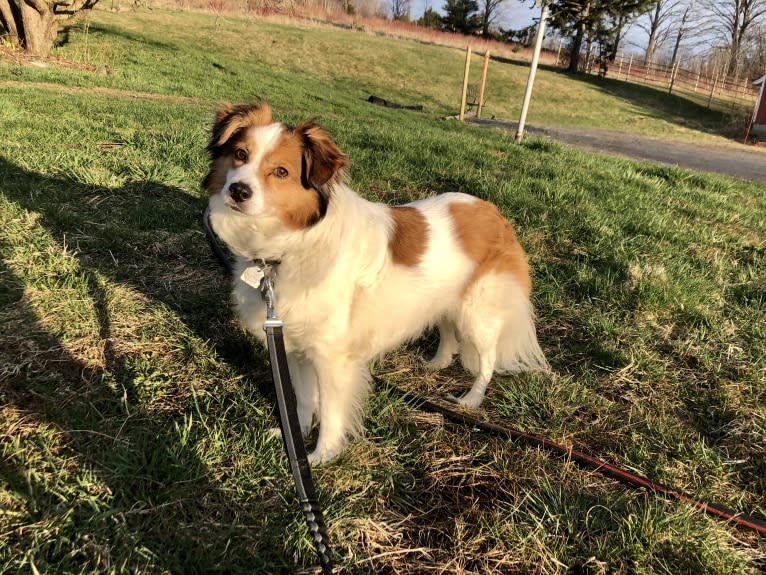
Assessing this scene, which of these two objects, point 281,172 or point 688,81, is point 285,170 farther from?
point 688,81

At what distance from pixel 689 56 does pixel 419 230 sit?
70297mm

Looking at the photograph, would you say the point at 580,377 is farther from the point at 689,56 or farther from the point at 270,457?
the point at 689,56

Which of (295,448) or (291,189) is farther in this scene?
(291,189)

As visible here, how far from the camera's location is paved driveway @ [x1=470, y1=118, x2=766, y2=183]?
1538 cm

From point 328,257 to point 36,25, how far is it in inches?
715

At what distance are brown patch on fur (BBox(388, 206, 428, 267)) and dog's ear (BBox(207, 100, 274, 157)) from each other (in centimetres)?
88

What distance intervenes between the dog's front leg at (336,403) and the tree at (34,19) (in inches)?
711

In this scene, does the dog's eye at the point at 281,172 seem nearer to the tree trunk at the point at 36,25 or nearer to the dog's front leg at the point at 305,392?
the dog's front leg at the point at 305,392

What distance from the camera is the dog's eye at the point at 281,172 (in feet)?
7.75

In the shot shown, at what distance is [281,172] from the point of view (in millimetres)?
2369

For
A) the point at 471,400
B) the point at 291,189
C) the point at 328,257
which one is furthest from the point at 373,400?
the point at 291,189

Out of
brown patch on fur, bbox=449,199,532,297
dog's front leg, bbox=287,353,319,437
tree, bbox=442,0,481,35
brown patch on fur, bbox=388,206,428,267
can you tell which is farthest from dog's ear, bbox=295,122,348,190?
tree, bbox=442,0,481,35

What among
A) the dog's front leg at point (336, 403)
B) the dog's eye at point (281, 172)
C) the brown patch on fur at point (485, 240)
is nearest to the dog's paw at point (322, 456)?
the dog's front leg at point (336, 403)

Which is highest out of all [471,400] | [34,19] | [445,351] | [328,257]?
[34,19]
